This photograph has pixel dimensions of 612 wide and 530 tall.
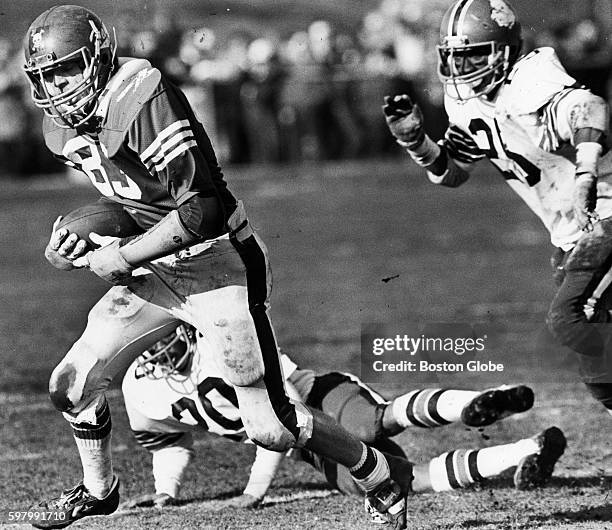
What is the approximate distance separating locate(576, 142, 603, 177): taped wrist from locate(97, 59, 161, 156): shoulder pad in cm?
142

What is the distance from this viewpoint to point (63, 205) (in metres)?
13.3

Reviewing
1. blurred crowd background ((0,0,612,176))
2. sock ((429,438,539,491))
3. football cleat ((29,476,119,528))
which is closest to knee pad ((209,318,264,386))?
football cleat ((29,476,119,528))

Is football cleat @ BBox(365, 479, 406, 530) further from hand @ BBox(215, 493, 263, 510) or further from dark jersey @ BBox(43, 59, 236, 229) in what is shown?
dark jersey @ BBox(43, 59, 236, 229)

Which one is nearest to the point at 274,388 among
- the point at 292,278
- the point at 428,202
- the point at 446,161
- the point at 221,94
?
the point at 446,161

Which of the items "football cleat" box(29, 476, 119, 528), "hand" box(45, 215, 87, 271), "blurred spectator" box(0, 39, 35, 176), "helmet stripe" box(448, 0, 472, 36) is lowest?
"blurred spectator" box(0, 39, 35, 176)

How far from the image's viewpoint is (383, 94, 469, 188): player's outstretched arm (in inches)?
178

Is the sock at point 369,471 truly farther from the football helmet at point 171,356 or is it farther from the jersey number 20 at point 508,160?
the jersey number 20 at point 508,160

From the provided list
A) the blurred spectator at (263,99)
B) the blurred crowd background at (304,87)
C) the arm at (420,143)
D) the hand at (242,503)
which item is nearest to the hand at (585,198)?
the arm at (420,143)

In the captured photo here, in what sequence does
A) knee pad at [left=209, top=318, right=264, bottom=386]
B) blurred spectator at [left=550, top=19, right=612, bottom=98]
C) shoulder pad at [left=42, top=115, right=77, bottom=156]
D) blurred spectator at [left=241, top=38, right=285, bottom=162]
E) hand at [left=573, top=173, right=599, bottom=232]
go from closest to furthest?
1. knee pad at [left=209, top=318, right=264, bottom=386]
2. shoulder pad at [left=42, top=115, right=77, bottom=156]
3. hand at [left=573, top=173, right=599, bottom=232]
4. blurred spectator at [left=550, top=19, right=612, bottom=98]
5. blurred spectator at [left=241, top=38, right=285, bottom=162]

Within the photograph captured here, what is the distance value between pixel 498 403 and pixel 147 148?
1.46 meters

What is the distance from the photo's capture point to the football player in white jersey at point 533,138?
171 inches

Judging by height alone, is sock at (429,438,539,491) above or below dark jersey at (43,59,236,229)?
below

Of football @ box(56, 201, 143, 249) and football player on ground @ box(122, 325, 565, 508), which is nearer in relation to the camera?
football @ box(56, 201, 143, 249)

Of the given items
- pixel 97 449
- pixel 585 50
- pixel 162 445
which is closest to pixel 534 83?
pixel 162 445
